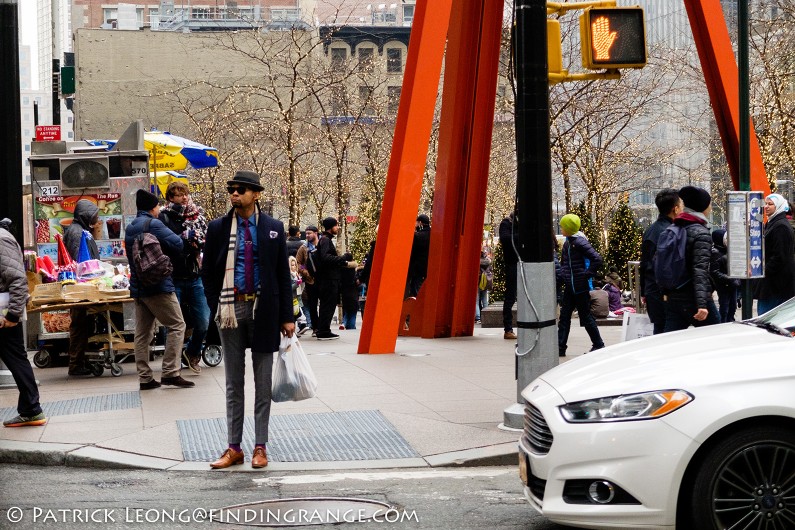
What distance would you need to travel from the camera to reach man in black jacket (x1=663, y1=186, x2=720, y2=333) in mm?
9648

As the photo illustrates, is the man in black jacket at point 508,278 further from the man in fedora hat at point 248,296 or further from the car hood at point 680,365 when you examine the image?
the car hood at point 680,365

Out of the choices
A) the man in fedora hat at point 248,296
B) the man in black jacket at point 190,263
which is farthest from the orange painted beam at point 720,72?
the man in fedora hat at point 248,296

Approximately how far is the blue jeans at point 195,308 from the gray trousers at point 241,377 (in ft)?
15.2

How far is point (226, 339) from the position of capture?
25.6 feet

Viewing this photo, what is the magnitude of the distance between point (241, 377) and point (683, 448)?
144 inches

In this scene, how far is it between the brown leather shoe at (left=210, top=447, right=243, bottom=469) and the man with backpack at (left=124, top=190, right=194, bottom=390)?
3668mm

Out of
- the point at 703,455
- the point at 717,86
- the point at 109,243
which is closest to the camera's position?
the point at 703,455

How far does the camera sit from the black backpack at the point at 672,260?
32.1 ft

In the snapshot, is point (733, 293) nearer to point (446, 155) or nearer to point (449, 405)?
point (446, 155)

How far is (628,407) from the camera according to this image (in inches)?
209

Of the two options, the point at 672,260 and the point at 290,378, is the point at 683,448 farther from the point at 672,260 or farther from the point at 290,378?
the point at 672,260

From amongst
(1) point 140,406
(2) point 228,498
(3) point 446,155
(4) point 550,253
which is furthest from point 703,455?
(3) point 446,155

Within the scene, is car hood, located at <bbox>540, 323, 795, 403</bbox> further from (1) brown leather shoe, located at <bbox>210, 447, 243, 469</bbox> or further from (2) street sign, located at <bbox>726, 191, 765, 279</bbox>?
(2) street sign, located at <bbox>726, 191, 765, 279</bbox>

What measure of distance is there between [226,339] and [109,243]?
26.9 feet
